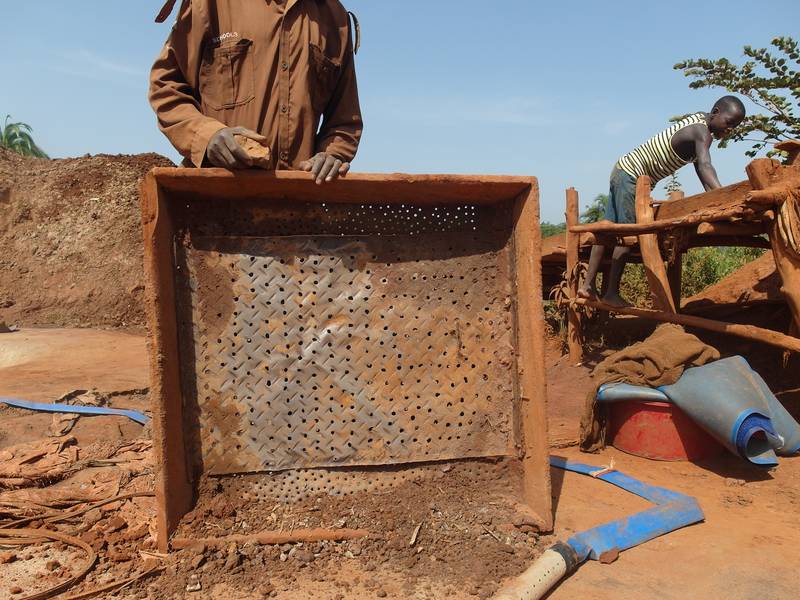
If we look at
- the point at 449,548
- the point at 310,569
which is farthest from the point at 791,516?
the point at 310,569

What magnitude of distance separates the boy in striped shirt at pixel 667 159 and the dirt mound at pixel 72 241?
10.6 meters

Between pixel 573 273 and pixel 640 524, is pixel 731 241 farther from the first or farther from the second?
pixel 640 524

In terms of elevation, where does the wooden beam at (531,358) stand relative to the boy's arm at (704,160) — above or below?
below

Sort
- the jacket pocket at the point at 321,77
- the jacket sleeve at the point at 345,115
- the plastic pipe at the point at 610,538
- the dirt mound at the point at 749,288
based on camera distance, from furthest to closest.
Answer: the dirt mound at the point at 749,288 < the jacket sleeve at the point at 345,115 < the jacket pocket at the point at 321,77 < the plastic pipe at the point at 610,538

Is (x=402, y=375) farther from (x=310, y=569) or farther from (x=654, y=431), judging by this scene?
(x=654, y=431)

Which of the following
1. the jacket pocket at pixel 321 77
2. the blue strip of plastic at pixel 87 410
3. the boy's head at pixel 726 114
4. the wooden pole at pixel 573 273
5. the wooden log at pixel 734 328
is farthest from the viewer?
the wooden pole at pixel 573 273

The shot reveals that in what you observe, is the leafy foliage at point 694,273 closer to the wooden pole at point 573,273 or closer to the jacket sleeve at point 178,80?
the wooden pole at point 573,273

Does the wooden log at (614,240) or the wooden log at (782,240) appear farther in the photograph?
the wooden log at (614,240)

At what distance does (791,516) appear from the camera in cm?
289

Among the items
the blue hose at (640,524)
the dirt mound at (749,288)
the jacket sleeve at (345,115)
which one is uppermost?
the jacket sleeve at (345,115)

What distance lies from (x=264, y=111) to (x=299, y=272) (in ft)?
2.21

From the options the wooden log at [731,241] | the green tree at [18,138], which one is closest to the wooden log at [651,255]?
the wooden log at [731,241]

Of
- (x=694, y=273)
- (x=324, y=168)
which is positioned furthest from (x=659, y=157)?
(x=694, y=273)

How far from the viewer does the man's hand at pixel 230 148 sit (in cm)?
209
